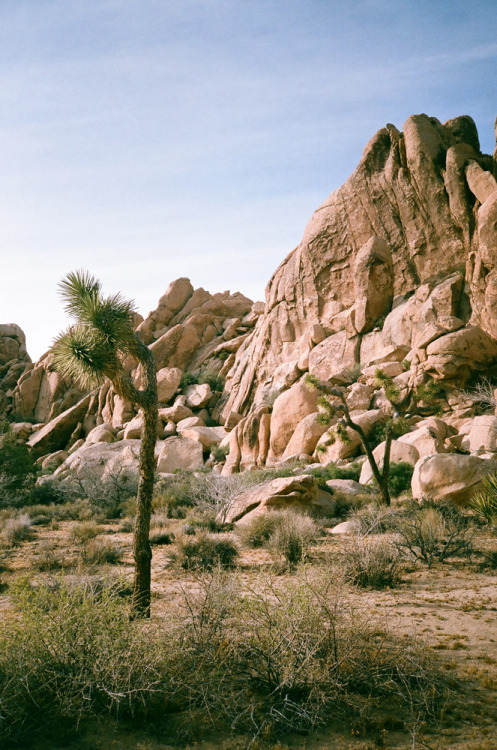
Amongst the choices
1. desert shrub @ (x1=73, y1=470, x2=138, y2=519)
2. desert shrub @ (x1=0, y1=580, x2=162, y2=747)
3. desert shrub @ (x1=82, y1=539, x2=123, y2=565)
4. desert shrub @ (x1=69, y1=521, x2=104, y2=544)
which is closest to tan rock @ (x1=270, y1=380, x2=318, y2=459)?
desert shrub @ (x1=73, y1=470, x2=138, y2=519)

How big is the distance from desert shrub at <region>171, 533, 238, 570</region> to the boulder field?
4048 mm

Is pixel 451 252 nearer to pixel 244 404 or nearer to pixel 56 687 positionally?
pixel 244 404

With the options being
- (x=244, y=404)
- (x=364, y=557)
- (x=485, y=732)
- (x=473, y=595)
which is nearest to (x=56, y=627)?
(x=485, y=732)

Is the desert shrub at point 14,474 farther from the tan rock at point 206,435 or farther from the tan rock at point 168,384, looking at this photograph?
the tan rock at point 168,384

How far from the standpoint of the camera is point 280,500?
1394 cm

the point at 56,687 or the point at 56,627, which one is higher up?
the point at 56,627

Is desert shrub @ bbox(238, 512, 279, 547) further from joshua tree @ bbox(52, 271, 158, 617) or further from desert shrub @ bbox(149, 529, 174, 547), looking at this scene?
joshua tree @ bbox(52, 271, 158, 617)

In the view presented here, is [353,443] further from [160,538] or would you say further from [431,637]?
[431,637]

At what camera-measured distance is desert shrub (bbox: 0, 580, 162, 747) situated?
3820 millimetres

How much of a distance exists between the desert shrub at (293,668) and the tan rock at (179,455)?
23.9 metres

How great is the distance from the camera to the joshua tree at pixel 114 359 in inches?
276

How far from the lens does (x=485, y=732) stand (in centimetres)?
379

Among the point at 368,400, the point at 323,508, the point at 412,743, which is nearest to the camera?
the point at 412,743

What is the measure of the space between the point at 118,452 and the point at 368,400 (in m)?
14.3
